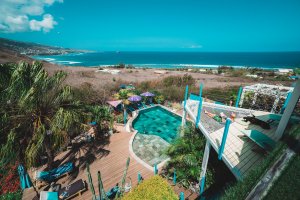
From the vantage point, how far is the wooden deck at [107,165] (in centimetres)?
704

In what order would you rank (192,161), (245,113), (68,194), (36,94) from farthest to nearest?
(245,113) → (192,161) → (68,194) → (36,94)

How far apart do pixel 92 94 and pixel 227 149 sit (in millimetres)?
14144

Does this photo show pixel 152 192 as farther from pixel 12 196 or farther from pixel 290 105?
pixel 12 196

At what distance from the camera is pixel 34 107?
5172 millimetres

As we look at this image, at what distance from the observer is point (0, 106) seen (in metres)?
4.61

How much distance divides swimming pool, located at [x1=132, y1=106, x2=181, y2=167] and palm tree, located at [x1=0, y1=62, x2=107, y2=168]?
16.7 ft

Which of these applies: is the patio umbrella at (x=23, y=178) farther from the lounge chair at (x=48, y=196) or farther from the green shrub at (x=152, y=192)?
the green shrub at (x=152, y=192)

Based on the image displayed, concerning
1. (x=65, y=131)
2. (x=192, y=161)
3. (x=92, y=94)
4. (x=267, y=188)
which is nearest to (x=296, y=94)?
(x=267, y=188)

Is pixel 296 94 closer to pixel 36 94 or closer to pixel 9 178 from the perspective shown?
pixel 36 94

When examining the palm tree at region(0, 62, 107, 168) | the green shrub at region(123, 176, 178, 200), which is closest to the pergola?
the green shrub at region(123, 176, 178, 200)

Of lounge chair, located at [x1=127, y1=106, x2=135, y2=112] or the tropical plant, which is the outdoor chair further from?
lounge chair, located at [x1=127, y1=106, x2=135, y2=112]

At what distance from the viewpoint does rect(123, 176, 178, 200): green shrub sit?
403 centimetres

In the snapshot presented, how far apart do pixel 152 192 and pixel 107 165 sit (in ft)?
16.7

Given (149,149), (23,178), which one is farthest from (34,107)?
(149,149)
